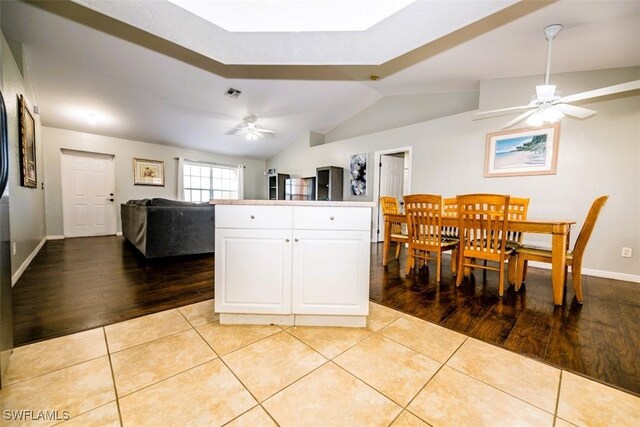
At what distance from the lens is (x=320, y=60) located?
114 inches

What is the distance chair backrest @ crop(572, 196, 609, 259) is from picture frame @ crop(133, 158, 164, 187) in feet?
24.8

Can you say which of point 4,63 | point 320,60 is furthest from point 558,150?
point 4,63

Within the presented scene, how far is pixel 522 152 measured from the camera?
3504mm

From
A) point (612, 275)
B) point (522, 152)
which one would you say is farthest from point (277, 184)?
point (612, 275)

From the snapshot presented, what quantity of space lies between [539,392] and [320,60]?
3308 mm

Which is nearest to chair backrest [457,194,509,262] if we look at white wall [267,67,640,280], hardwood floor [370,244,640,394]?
hardwood floor [370,244,640,394]

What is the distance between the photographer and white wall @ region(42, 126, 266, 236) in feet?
16.3

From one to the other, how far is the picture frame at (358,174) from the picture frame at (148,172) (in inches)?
188

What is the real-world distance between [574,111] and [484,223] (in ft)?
4.57

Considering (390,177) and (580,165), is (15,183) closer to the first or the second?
(390,177)

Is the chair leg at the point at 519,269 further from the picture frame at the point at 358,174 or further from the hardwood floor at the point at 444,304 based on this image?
the picture frame at the point at 358,174

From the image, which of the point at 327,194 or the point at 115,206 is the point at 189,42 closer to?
the point at 327,194

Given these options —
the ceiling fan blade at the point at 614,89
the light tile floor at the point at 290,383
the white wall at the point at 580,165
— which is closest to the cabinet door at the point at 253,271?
the light tile floor at the point at 290,383

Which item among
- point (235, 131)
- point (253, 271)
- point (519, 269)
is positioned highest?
point (235, 131)
